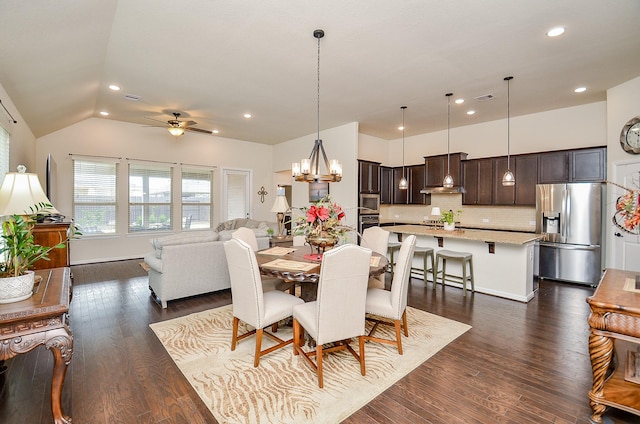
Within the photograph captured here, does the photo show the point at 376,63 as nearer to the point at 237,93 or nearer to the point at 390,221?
the point at 237,93

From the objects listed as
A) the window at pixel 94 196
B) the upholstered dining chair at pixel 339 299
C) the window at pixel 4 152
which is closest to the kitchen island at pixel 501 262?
the upholstered dining chair at pixel 339 299

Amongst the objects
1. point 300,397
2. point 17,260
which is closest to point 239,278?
point 300,397

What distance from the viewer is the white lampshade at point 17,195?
2.06 metres

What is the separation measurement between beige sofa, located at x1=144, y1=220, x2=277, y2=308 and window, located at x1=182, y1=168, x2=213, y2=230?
11.9 feet

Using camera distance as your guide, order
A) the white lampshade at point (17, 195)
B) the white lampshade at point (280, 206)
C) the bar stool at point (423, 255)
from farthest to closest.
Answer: the white lampshade at point (280, 206) < the bar stool at point (423, 255) < the white lampshade at point (17, 195)

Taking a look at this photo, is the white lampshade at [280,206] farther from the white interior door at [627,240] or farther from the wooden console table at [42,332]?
the white interior door at [627,240]

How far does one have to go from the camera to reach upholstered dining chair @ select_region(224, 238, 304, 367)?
2.39m

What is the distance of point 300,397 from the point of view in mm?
2111

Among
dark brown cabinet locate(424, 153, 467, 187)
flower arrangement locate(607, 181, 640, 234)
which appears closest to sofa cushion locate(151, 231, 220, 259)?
flower arrangement locate(607, 181, 640, 234)

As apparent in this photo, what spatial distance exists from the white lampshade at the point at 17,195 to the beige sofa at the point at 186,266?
172 cm

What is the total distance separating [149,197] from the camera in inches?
283

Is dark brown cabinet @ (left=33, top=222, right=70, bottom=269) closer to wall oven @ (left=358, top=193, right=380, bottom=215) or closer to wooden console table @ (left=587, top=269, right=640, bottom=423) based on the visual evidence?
wall oven @ (left=358, top=193, right=380, bottom=215)

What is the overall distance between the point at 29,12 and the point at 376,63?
11.0 feet

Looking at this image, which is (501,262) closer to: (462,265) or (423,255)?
(462,265)
